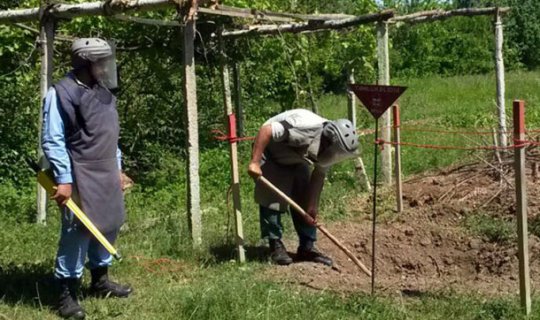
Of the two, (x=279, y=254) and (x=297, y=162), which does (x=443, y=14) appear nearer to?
(x=297, y=162)

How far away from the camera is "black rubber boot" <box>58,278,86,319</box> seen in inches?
202

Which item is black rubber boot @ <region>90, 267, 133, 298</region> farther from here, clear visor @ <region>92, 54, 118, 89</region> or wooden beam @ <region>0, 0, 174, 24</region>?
wooden beam @ <region>0, 0, 174, 24</region>

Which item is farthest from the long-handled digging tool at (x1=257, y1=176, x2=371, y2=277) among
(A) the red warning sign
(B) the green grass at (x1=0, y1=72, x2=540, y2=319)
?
(A) the red warning sign

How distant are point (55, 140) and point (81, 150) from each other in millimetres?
224

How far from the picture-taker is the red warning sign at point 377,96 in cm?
546

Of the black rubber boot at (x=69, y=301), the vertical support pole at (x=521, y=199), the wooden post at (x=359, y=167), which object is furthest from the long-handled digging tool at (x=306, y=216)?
the wooden post at (x=359, y=167)

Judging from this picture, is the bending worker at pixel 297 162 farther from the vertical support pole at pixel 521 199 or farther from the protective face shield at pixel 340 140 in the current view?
the vertical support pole at pixel 521 199

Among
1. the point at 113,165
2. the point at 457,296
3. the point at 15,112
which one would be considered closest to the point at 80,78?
the point at 113,165

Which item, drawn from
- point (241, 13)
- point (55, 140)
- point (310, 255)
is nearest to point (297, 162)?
point (310, 255)

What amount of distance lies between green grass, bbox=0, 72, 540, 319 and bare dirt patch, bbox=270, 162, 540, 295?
13.2 inches

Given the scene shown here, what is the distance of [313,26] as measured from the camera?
8422 mm

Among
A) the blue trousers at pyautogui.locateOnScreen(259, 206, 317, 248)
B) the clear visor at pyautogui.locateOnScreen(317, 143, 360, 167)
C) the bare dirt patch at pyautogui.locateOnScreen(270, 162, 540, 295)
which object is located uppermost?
the clear visor at pyautogui.locateOnScreen(317, 143, 360, 167)

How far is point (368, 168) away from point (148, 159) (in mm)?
3925

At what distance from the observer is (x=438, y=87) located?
22.2 m
